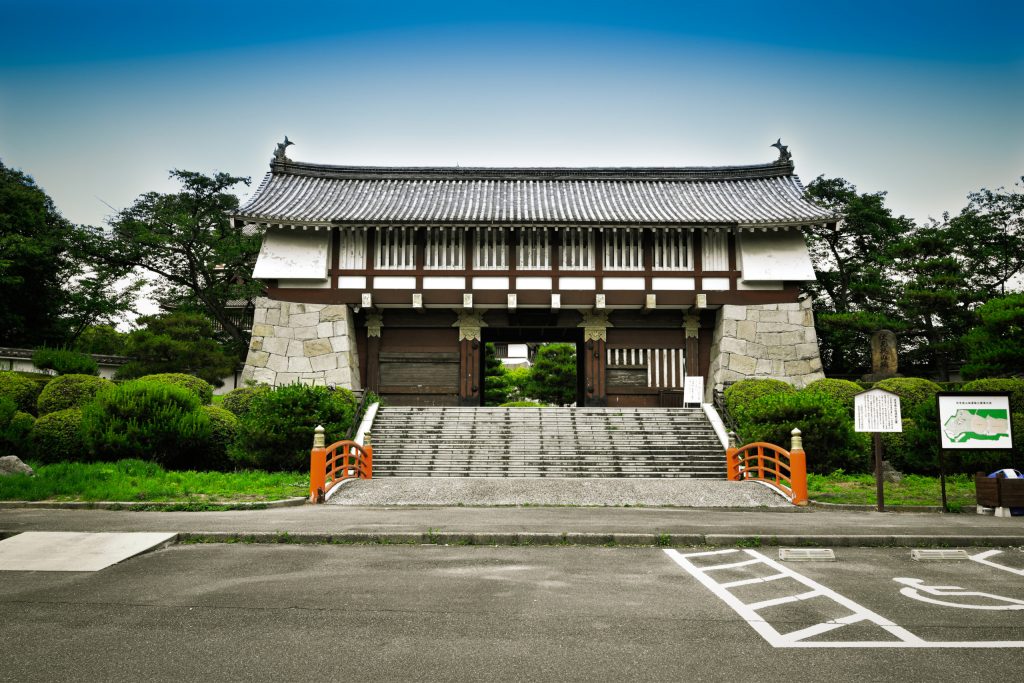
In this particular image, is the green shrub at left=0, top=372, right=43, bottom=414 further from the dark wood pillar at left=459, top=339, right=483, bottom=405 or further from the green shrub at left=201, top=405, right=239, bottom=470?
the dark wood pillar at left=459, top=339, right=483, bottom=405

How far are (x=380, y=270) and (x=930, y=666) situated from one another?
871 inches

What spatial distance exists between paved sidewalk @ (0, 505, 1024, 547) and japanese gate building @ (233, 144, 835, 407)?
12853 mm

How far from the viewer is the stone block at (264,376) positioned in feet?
79.4

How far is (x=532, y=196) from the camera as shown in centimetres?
2756

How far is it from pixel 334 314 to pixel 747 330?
14.9 m

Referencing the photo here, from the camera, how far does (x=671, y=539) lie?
879cm

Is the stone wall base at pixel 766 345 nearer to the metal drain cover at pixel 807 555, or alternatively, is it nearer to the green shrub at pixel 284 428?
the green shrub at pixel 284 428

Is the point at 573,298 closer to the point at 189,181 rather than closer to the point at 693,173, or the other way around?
the point at 693,173

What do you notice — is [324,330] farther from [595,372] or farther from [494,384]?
[494,384]

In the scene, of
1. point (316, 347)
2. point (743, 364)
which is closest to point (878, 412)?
point (743, 364)

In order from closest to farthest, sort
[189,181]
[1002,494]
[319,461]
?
[1002,494]
[319,461]
[189,181]

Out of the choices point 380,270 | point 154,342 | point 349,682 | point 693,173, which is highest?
point 693,173

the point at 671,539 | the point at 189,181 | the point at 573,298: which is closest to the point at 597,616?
the point at 671,539

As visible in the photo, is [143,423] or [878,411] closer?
[878,411]
